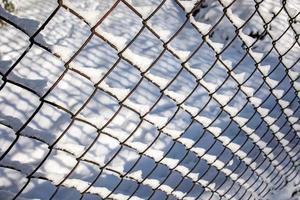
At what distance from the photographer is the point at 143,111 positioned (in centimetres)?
160

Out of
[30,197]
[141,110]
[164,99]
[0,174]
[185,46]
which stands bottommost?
[30,197]

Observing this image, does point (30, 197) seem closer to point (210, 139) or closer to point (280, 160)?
point (210, 139)

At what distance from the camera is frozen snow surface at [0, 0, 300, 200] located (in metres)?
1.33

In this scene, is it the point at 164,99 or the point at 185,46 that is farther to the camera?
the point at 185,46

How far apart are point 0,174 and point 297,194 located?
6.84 feet

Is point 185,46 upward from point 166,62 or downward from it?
upward

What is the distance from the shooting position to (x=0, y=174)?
2115 millimetres

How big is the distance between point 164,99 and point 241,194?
1.03 m

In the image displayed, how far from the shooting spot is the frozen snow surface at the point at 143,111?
1326 millimetres

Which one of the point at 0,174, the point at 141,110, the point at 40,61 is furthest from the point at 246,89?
the point at 40,61

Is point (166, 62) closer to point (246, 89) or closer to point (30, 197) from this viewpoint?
point (246, 89)

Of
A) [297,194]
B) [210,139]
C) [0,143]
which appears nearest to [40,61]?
[0,143]

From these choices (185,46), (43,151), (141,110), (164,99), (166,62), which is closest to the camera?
(141,110)

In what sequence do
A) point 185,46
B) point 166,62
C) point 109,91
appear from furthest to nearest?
1. point 185,46
2. point 166,62
3. point 109,91
